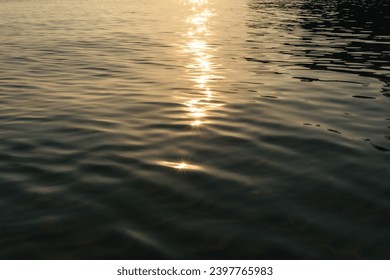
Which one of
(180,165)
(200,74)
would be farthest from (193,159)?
(200,74)

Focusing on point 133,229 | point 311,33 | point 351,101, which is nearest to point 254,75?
point 351,101

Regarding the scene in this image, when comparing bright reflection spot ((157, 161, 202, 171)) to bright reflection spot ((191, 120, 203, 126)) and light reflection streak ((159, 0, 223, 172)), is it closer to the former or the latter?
light reflection streak ((159, 0, 223, 172))

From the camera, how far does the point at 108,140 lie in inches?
333

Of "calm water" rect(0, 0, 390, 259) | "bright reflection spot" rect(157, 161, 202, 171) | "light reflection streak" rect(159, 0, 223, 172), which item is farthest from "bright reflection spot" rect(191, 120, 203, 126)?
"bright reflection spot" rect(157, 161, 202, 171)

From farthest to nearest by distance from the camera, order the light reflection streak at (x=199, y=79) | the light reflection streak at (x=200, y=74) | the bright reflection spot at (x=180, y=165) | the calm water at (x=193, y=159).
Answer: the light reflection streak at (x=200, y=74) → the light reflection streak at (x=199, y=79) → the bright reflection spot at (x=180, y=165) → the calm water at (x=193, y=159)

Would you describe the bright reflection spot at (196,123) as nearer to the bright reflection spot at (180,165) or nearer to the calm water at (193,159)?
the calm water at (193,159)

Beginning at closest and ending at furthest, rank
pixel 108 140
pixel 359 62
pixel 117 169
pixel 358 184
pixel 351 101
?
pixel 358 184 < pixel 117 169 < pixel 108 140 < pixel 351 101 < pixel 359 62

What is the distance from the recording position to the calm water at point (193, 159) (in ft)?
16.8

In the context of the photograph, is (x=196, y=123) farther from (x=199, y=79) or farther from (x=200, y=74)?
(x=200, y=74)

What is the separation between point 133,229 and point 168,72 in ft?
36.1

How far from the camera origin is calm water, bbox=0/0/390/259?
5.11 m

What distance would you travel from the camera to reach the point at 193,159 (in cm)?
750

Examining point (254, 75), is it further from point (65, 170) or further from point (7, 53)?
point (7, 53)

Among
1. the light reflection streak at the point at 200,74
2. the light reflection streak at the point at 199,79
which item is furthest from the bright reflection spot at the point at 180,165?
the light reflection streak at the point at 200,74
